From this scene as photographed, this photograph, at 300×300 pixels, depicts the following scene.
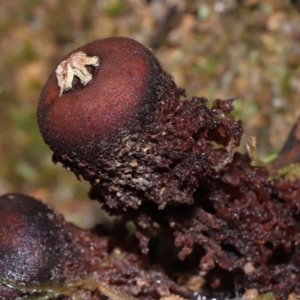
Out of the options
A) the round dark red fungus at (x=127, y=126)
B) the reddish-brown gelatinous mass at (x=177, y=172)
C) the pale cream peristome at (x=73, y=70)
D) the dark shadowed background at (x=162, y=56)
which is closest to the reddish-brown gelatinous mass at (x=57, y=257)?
the reddish-brown gelatinous mass at (x=177, y=172)

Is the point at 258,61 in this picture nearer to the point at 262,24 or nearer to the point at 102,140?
the point at 262,24

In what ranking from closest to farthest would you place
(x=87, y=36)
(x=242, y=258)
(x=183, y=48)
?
(x=242, y=258), (x=183, y=48), (x=87, y=36)

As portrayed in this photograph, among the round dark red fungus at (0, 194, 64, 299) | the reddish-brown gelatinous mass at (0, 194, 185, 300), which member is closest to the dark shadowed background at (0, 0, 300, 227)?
the reddish-brown gelatinous mass at (0, 194, 185, 300)

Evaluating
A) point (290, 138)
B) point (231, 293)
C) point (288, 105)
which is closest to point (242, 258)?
point (231, 293)

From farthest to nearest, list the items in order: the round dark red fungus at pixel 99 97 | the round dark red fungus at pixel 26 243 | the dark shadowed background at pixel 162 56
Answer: the dark shadowed background at pixel 162 56 < the round dark red fungus at pixel 26 243 < the round dark red fungus at pixel 99 97

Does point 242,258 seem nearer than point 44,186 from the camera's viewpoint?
Yes

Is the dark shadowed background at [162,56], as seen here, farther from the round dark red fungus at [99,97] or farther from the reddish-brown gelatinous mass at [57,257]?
the round dark red fungus at [99,97]

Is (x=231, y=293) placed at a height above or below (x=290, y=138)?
below

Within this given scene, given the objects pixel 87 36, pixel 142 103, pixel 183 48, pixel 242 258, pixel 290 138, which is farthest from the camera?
pixel 87 36
